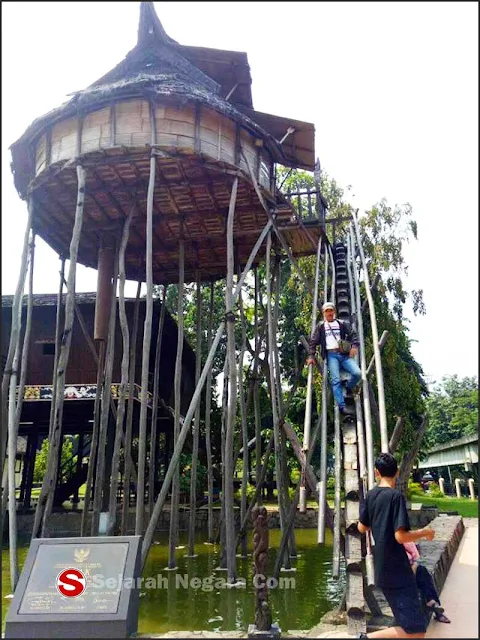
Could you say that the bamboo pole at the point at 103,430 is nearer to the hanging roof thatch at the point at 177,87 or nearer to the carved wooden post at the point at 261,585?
the hanging roof thatch at the point at 177,87

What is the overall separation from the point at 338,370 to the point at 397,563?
3.60 metres

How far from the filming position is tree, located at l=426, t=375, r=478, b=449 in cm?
3108

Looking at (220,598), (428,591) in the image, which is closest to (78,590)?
(220,598)

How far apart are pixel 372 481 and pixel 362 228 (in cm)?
1189

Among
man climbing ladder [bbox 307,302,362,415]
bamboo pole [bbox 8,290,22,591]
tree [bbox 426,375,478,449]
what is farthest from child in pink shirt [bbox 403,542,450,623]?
tree [bbox 426,375,478,449]

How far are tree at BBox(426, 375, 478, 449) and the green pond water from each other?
21.3 meters

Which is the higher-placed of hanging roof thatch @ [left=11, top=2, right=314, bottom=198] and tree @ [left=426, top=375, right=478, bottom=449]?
hanging roof thatch @ [left=11, top=2, right=314, bottom=198]

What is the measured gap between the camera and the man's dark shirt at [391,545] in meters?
3.61

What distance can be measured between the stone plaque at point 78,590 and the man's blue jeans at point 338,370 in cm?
314

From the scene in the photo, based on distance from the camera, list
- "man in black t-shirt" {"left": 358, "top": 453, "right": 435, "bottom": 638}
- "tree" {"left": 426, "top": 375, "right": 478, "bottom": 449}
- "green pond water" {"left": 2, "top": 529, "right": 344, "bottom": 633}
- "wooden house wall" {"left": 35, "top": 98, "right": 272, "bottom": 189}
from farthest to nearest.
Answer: "tree" {"left": 426, "top": 375, "right": 478, "bottom": 449} → "wooden house wall" {"left": 35, "top": 98, "right": 272, "bottom": 189} → "green pond water" {"left": 2, "top": 529, "right": 344, "bottom": 633} → "man in black t-shirt" {"left": 358, "top": 453, "right": 435, "bottom": 638}

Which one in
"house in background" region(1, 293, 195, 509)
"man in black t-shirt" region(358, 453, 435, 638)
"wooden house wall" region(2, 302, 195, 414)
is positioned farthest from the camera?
"wooden house wall" region(2, 302, 195, 414)

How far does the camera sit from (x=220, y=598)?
7277mm

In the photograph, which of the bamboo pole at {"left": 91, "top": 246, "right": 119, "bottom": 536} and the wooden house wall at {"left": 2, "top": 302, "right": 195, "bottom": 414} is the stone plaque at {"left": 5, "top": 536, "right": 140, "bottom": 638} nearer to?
the bamboo pole at {"left": 91, "top": 246, "right": 119, "bottom": 536}

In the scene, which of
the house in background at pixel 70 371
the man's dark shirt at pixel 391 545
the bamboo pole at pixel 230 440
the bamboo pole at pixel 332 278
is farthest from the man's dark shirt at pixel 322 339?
the house in background at pixel 70 371
